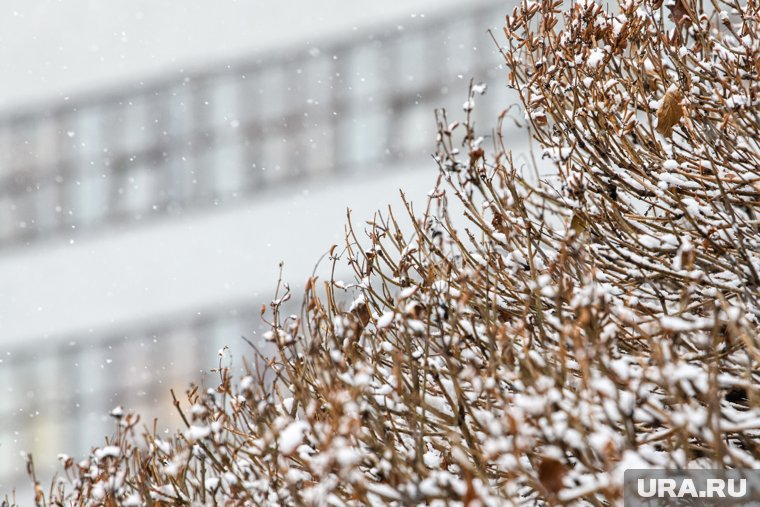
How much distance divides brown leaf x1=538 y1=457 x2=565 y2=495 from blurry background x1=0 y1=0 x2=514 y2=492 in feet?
43.2

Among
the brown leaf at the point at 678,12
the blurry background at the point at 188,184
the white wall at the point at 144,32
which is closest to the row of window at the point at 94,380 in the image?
the blurry background at the point at 188,184

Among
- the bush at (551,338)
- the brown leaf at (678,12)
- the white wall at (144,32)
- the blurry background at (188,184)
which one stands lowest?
the bush at (551,338)

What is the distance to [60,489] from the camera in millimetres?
3676

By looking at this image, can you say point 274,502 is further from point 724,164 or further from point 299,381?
point 724,164

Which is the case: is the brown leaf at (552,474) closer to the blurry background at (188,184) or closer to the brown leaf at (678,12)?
the brown leaf at (678,12)

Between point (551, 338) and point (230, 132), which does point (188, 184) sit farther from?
point (551, 338)

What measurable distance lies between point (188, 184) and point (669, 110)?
48.2 feet

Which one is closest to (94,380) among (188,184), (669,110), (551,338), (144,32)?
(188,184)

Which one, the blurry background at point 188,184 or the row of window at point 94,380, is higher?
the blurry background at point 188,184

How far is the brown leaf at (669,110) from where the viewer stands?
11.4 ft

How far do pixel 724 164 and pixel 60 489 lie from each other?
2.82 meters

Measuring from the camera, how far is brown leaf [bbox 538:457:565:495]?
225cm

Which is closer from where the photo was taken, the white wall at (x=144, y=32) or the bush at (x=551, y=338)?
the bush at (x=551, y=338)


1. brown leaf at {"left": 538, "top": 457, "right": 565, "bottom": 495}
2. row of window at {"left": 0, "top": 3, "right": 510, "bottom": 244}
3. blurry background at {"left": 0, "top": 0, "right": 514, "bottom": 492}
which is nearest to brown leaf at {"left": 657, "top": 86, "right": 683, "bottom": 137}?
brown leaf at {"left": 538, "top": 457, "right": 565, "bottom": 495}
